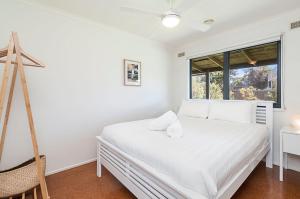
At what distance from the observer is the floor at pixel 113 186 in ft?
5.95

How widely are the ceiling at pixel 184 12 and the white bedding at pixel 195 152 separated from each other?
142 cm

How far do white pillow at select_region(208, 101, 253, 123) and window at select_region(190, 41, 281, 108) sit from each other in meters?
0.45

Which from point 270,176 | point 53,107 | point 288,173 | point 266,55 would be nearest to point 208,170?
point 270,176

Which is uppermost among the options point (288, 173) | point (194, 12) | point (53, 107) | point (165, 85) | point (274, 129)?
point (194, 12)

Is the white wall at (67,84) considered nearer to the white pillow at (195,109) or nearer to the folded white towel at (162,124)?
the white pillow at (195,109)

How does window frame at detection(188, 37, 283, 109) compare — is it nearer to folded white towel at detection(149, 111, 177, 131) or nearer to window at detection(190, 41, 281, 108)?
window at detection(190, 41, 281, 108)

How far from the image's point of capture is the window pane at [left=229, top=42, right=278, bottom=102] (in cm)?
265

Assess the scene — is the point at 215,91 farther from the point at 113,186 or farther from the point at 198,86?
the point at 113,186

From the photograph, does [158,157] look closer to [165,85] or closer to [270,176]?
[270,176]

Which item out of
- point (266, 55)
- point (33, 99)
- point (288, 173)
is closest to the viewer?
point (33, 99)

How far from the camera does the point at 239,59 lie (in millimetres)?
3047

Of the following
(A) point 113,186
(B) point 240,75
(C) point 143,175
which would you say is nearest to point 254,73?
(B) point 240,75

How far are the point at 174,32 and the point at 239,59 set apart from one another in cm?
136

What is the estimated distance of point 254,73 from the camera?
2.87m
